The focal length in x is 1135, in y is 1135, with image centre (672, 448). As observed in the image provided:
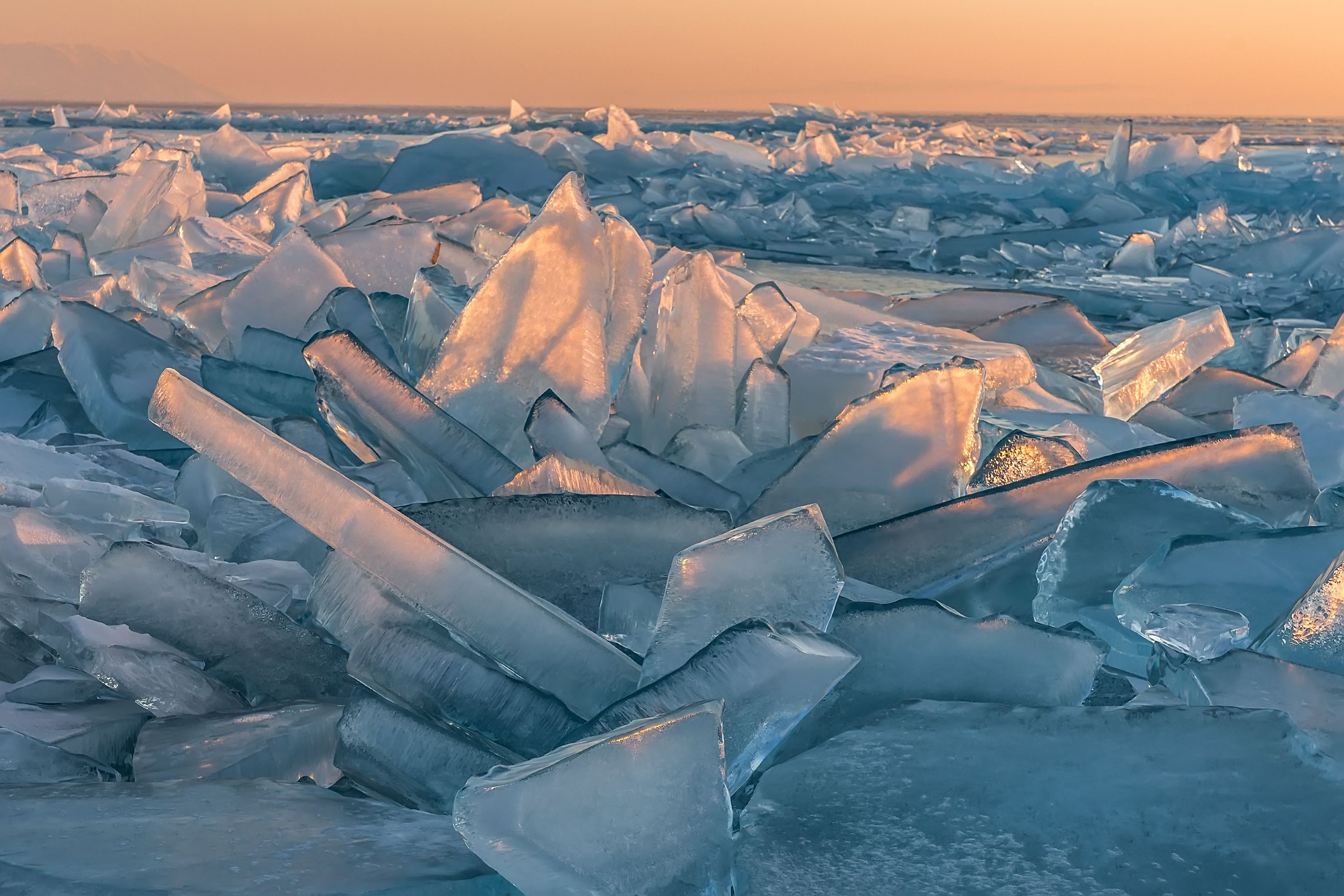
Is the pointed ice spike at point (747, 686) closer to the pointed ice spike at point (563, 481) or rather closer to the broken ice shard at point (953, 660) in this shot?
the broken ice shard at point (953, 660)

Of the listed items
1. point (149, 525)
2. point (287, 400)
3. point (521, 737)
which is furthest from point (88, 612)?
point (287, 400)

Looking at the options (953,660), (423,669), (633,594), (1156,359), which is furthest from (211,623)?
(1156,359)

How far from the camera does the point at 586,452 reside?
3.64 ft

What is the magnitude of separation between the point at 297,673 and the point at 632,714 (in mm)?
351

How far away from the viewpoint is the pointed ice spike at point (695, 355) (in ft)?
4.61

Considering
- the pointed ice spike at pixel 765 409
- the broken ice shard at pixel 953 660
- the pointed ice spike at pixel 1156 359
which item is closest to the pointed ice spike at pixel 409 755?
the broken ice shard at pixel 953 660

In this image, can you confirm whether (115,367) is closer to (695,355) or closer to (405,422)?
(405,422)

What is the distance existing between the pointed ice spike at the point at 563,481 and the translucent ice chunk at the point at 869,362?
0.44m

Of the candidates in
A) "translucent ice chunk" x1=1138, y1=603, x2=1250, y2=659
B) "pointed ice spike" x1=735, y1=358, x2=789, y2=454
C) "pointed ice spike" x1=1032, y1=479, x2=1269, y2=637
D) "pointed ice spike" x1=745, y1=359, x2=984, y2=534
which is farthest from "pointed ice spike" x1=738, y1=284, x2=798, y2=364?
"translucent ice chunk" x1=1138, y1=603, x2=1250, y2=659

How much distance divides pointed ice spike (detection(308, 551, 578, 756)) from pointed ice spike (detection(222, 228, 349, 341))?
915 mm

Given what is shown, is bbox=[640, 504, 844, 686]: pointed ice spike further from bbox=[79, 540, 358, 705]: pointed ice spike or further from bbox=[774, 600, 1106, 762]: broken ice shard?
bbox=[79, 540, 358, 705]: pointed ice spike

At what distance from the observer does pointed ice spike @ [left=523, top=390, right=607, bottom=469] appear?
43.5 inches

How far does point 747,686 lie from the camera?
0.64 metres

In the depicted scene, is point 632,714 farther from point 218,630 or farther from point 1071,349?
point 1071,349
